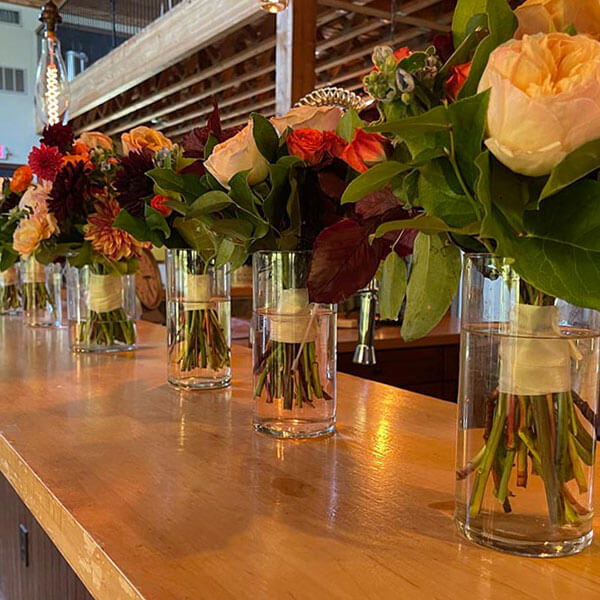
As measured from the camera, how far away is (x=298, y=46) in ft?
9.84

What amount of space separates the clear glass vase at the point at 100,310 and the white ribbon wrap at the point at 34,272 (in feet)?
1.61

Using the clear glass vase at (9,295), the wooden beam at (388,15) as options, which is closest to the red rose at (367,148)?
the clear glass vase at (9,295)

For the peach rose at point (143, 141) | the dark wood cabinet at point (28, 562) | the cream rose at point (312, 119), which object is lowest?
the dark wood cabinet at point (28, 562)

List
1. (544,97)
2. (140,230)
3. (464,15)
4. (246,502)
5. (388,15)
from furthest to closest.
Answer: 1. (388,15)
2. (140,230)
3. (246,502)
4. (464,15)
5. (544,97)

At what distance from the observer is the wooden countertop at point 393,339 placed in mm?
2395

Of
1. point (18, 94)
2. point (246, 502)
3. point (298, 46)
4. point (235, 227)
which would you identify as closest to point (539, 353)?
point (246, 502)

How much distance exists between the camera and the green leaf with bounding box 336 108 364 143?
0.64 m

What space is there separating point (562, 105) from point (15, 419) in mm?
769

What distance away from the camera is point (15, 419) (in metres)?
0.90

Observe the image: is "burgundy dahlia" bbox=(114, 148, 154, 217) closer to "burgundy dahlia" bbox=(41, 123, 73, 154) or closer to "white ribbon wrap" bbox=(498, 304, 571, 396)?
"burgundy dahlia" bbox=(41, 123, 73, 154)

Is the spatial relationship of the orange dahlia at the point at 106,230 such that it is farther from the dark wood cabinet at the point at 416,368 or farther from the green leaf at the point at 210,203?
the dark wood cabinet at the point at 416,368

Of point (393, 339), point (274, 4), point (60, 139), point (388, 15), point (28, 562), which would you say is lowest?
point (28, 562)

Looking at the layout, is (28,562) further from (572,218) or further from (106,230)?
(572,218)

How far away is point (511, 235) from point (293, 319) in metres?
0.39
